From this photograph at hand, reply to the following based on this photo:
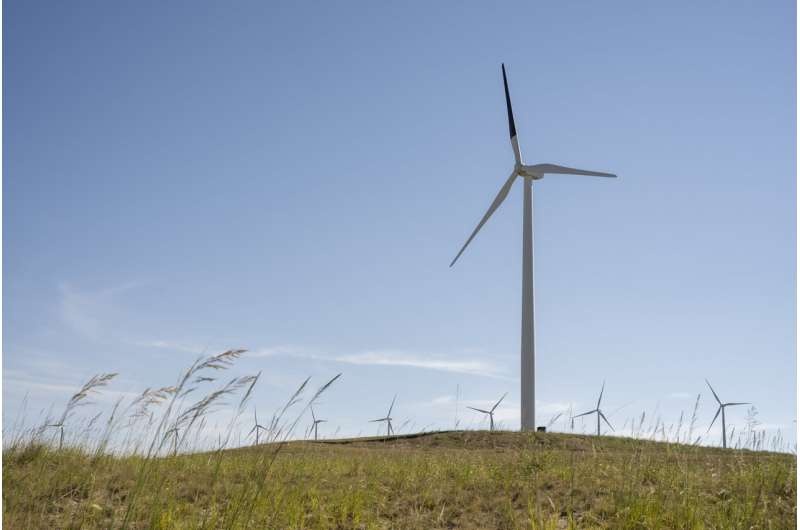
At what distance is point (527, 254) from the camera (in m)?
33.2

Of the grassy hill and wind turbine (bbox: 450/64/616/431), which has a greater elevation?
wind turbine (bbox: 450/64/616/431)

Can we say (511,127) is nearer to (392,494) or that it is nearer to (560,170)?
(560,170)

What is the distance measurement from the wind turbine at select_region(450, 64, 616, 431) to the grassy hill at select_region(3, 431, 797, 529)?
18356 mm

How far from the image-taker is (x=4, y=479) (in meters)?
9.80

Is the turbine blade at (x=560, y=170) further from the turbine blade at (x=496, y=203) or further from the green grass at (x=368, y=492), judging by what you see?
the green grass at (x=368, y=492)

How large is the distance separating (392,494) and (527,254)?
77.6ft

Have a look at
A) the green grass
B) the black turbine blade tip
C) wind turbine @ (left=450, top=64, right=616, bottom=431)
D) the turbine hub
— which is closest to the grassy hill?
the green grass

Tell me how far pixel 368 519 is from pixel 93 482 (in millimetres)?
3820

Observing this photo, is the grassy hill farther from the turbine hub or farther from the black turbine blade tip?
the black turbine blade tip

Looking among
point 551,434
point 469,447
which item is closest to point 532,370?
point 551,434

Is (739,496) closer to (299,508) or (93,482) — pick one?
(299,508)

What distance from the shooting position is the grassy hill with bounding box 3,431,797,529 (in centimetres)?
896

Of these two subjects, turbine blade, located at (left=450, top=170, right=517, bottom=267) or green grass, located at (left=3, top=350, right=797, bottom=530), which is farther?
turbine blade, located at (left=450, top=170, right=517, bottom=267)

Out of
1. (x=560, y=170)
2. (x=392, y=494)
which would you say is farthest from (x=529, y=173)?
(x=392, y=494)
